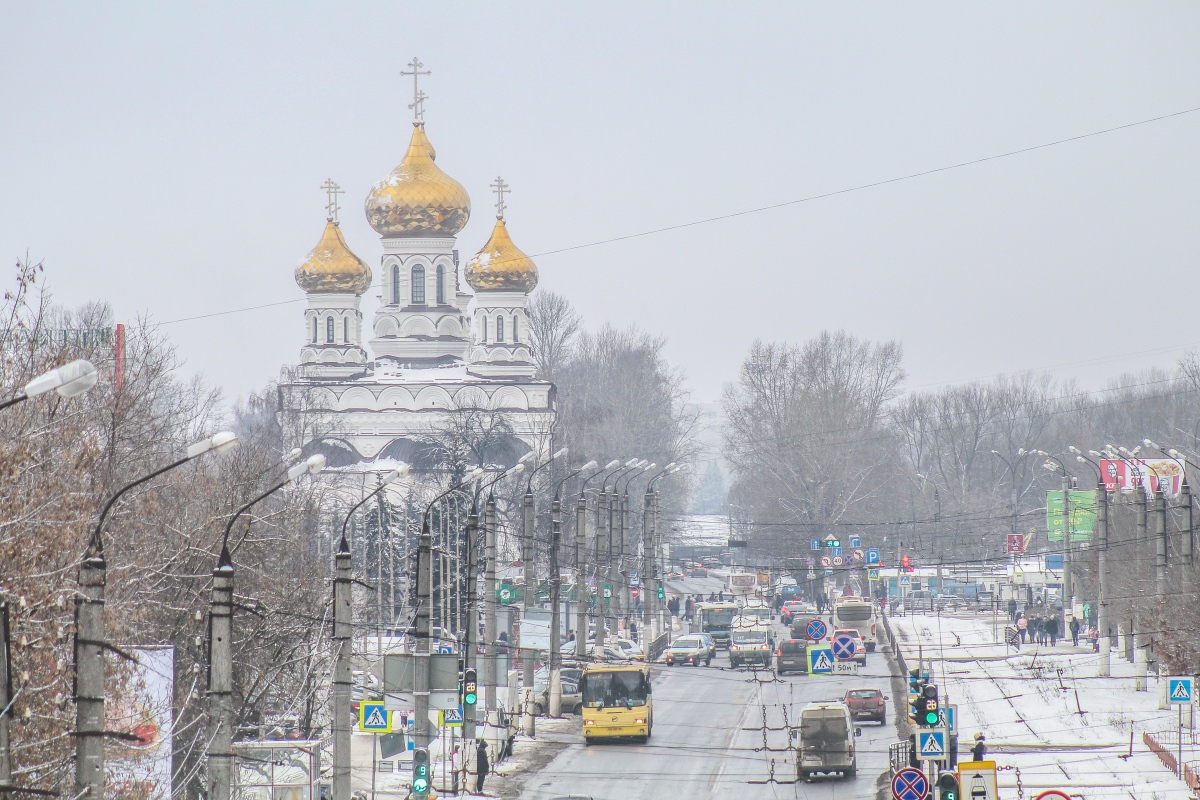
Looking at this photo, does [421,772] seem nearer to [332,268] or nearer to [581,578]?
[581,578]

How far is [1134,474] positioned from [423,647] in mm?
32366

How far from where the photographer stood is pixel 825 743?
89.3 feet

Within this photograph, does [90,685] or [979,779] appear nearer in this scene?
[90,685]

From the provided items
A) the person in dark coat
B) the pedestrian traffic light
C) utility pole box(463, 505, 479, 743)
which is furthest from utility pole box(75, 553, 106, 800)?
the person in dark coat

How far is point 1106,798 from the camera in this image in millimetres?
24266

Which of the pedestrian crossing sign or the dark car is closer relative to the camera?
the pedestrian crossing sign

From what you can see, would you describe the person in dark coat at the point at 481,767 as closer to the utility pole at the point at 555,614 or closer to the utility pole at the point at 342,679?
the utility pole at the point at 555,614

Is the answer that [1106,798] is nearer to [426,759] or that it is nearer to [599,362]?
[426,759]

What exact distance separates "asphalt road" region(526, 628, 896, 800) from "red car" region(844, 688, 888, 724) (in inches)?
11.9

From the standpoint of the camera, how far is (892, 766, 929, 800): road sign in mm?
21078

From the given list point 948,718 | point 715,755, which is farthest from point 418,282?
point 948,718

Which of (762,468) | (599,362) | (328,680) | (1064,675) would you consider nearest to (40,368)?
(328,680)

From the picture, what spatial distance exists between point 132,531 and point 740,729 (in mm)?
14054

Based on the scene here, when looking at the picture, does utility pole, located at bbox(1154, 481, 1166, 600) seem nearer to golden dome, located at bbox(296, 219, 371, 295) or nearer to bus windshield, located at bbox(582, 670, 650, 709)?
bus windshield, located at bbox(582, 670, 650, 709)
